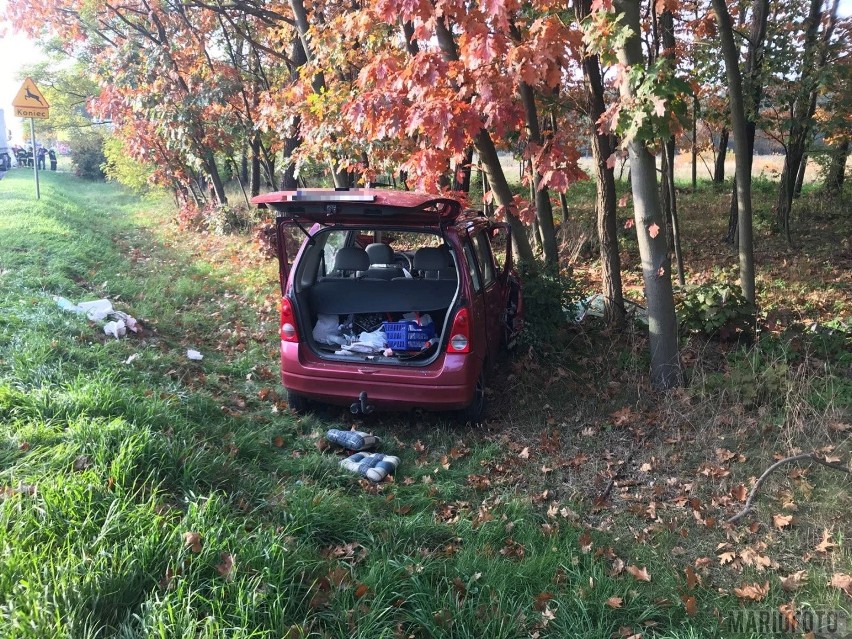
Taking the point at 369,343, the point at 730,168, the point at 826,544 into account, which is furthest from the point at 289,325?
the point at 730,168

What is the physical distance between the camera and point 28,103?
17734mm

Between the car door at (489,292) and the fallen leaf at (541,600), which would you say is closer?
the fallen leaf at (541,600)

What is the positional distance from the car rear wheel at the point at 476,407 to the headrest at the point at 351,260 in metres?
1.52

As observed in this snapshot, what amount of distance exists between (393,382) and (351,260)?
1413 mm

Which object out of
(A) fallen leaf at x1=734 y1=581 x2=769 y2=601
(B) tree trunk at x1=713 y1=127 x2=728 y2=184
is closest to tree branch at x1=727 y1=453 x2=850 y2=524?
(A) fallen leaf at x1=734 y1=581 x2=769 y2=601

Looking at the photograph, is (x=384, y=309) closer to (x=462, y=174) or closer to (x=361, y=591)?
(x=361, y=591)

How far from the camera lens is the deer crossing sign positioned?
57.6 feet

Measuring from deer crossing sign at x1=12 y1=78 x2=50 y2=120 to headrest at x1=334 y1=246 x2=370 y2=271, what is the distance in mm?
16990

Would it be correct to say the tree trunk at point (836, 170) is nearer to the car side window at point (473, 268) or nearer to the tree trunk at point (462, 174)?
the tree trunk at point (462, 174)

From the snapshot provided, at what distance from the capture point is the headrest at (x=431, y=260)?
5.33 meters

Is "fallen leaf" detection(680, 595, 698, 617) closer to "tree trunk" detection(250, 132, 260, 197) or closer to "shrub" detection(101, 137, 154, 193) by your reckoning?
"tree trunk" detection(250, 132, 260, 197)

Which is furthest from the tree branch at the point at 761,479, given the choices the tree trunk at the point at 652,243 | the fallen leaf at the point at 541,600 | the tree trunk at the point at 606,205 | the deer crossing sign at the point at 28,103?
the deer crossing sign at the point at 28,103

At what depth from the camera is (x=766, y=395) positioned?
529 cm

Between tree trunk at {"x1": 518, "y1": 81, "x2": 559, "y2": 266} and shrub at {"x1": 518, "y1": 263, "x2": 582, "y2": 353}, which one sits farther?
tree trunk at {"x1": 518, "y1": 81, "x2": 559, "y2": 266}
